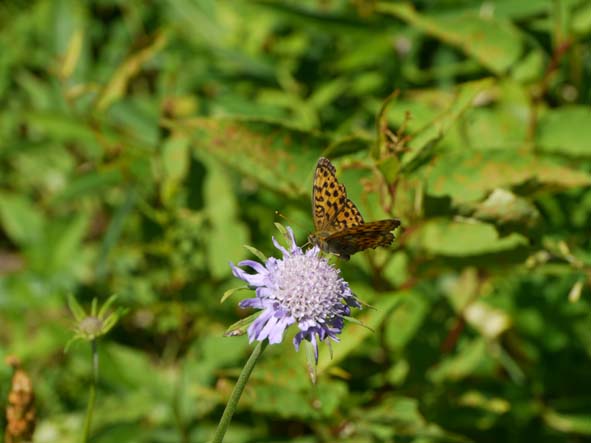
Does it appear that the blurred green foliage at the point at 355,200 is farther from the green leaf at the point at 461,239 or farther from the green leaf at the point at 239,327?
the green leaf at the point at 239,327

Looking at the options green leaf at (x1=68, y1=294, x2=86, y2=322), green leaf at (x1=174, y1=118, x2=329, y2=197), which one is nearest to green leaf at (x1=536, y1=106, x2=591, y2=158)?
green leaf at (x1=174, y1=118, x2=329, y2=197)

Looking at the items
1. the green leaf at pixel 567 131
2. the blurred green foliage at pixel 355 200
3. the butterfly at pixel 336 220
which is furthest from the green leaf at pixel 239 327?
the green leaf at pixel 567 131

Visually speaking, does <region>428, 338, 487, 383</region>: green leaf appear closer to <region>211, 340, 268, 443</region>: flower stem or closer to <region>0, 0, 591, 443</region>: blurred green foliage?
<region>0, 0, 591, 443</region>: blurred green foliage

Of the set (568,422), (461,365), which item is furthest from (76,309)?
(568,422)

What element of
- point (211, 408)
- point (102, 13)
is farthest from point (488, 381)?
point (102, 13)

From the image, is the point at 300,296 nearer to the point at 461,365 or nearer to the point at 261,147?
the point at 261,147
